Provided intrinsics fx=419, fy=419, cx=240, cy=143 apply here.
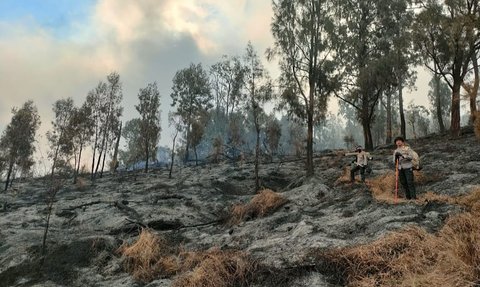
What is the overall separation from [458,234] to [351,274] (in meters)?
1.78

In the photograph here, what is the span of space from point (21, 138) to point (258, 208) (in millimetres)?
34296

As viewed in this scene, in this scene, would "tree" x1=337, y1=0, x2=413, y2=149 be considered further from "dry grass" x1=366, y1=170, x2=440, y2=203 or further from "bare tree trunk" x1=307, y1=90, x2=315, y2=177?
"dry grass" x1=366, y1=170, x2=440, y2=203

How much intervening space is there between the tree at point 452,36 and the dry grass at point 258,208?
15728mm

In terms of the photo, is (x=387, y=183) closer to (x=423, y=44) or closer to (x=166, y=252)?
(x=166, y=252)

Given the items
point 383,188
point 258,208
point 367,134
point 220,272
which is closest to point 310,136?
point 383,188

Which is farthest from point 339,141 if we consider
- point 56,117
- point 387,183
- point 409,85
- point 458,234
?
point 458,234

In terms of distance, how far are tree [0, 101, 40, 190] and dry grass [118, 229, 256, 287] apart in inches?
1311

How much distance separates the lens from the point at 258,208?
14.0m

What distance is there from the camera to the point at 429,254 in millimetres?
6160

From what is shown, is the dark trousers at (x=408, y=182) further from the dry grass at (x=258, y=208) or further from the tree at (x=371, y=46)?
the tree at (x=371, y=46)

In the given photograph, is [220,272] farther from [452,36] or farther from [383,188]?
[452,36]

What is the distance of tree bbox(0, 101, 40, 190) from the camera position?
131 ft

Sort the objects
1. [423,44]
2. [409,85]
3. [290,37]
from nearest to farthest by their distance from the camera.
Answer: [290,37], [423,44], [409,85]

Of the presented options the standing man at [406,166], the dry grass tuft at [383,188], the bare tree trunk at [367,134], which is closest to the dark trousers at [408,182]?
the standing man at [406,166]
